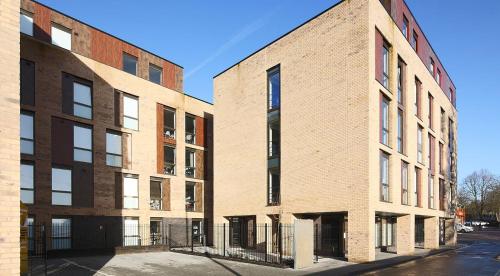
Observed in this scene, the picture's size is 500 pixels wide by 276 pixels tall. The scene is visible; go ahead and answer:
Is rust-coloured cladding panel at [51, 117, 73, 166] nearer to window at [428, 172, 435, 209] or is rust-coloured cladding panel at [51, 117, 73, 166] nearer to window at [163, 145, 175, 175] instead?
window at [163, 145, 175, 175]

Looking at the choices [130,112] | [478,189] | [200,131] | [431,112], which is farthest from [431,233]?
[478,189]

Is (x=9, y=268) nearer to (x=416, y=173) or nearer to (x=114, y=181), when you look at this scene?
(x=114, y=181)

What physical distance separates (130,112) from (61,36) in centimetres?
605

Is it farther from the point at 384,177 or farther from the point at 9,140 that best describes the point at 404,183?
the point at 9,140

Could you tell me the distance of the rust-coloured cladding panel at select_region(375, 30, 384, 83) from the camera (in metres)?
20.8

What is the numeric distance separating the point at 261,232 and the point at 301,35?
11.3m

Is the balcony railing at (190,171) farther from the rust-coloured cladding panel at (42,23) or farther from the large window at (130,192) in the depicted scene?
the rust-coloured cladding panel at (42,23)

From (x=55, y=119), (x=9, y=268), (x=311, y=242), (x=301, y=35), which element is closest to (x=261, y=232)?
(x=311, y=242)

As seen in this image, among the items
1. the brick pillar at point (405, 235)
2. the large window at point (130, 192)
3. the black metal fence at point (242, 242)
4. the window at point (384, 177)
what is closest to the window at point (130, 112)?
the large window at point (130, 192)

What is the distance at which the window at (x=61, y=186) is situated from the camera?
74.9ft

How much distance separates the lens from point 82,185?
79.2 ft

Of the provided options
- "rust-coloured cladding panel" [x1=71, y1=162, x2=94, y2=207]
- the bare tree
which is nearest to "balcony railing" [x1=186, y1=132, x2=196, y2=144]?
"rust-coloured cladding panel" [x1=71, y1=162, x2=94, y2=207]

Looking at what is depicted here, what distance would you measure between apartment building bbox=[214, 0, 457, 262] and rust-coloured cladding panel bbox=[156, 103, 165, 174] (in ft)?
12.2

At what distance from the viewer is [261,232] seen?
24516 millimetres
